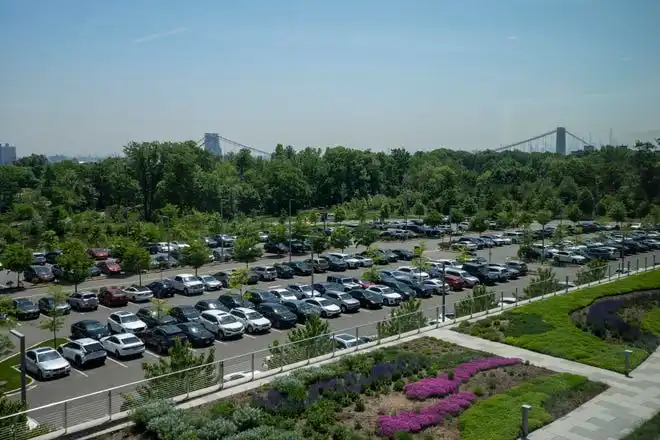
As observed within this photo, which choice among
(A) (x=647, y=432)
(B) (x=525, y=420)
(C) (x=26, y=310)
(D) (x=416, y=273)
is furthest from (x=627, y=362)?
(C) (x=26, y=310)

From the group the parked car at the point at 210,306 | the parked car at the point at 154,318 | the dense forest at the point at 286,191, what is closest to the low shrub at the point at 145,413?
the parked car at the point at 154,318

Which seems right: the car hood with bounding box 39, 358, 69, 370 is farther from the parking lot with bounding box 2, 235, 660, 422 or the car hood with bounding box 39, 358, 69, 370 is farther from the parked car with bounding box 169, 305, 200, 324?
the parked car with bounding box 169, 305, 200, 324

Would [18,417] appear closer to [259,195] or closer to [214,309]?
[214,309]

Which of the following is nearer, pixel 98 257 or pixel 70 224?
pixel 98 257

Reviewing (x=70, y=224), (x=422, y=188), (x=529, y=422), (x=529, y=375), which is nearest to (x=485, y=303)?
(x=529, y=375)

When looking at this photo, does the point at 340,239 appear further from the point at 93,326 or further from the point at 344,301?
the point at 93,326

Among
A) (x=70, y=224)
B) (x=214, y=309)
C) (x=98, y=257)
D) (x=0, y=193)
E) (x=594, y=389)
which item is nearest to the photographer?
(x=594, y=389)
